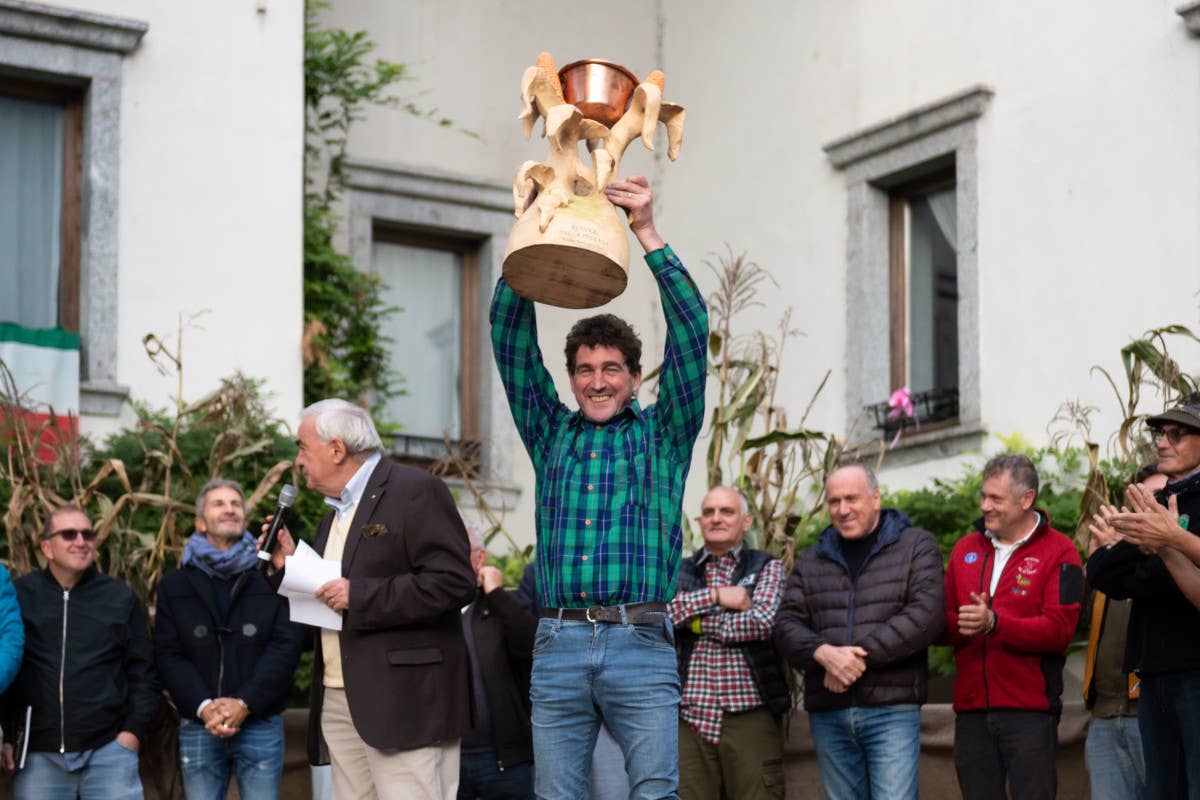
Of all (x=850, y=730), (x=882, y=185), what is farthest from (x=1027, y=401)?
(x=850, y=730)

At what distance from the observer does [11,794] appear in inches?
279

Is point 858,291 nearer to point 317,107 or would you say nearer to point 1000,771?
point 317,107

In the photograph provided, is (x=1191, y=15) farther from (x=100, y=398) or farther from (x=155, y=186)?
(x=100, y=398)

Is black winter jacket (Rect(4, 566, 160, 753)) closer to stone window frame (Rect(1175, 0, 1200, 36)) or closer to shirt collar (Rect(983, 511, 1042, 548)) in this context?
shirt collar (Rect(983, 511, 1042, 548))

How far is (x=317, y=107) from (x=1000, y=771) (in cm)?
631

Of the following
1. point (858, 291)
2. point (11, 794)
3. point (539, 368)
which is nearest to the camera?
point (539, 368)

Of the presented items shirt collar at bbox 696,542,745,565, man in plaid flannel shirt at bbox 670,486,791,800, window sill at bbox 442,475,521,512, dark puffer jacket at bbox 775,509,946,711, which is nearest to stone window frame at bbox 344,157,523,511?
window sill at bbox 442,475,521,512

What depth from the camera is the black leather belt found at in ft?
15.8

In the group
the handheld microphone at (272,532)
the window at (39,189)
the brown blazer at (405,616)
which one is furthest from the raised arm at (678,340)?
the window at (39,189)

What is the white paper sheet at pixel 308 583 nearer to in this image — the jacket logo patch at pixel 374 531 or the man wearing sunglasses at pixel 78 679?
the jacket logo patch at pixel 374 531

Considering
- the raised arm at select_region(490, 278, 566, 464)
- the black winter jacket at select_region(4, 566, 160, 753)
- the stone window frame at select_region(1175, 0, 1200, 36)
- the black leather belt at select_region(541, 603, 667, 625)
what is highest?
the stone window frame at select_region(1175, 0, 1200, 36)

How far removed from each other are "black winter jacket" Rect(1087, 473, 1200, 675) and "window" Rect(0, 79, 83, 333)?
6.07 m

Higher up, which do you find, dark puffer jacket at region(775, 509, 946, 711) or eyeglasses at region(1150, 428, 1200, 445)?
eyeglasses at region(1150, 428, 1200, 445)

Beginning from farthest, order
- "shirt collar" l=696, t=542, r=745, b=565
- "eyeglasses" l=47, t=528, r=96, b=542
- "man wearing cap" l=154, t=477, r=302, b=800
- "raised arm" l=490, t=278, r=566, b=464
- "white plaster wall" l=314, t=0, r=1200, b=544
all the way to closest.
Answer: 1. "white plaster wall" l=314, t=0, r=1200, b=544
2. "shirt collar" l=696, t=542, r=745, b=565
3. "eyeglasses" l=47, t=528, r=96, b=542
4. "man wearing cap" l=154, t=477, r=302, b=800
5. "raised arm" l=490, t=278, r=566, b=464
